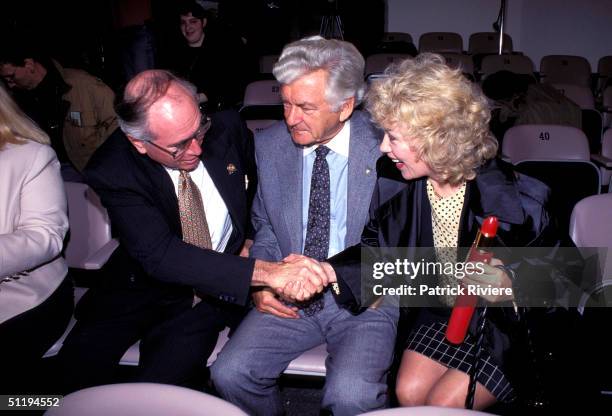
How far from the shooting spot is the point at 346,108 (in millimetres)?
2014

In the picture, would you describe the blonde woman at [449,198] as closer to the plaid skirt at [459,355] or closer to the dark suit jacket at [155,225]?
the plaid skirt at [459,355]

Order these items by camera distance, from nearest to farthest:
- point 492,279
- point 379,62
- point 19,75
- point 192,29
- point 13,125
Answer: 1. point 492,279
2. point 13,125
3. point 19,75
4. point 192,29
5. point 379,62

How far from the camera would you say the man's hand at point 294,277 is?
179 cm

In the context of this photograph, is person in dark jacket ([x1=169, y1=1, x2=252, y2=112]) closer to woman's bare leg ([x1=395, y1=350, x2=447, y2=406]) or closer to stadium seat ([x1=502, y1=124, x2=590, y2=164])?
stadium seat ([x1=502, y1=124, x2=590, y2=164])

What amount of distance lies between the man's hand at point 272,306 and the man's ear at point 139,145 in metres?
0.71

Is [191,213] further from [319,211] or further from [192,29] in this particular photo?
[192,29]

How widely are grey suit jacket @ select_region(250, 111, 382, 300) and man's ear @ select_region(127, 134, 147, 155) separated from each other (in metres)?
0.50

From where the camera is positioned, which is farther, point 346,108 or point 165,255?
point 346,108

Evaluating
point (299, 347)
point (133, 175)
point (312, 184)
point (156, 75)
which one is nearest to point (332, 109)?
point (312, 184)

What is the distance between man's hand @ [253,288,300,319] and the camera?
192 cm

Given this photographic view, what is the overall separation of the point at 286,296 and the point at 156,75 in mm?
959

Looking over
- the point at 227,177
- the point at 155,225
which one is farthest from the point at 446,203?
the point at 155,225

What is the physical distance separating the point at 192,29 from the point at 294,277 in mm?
3292

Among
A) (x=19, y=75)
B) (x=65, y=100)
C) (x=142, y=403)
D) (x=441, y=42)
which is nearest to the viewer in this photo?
(x=142, y=403)
